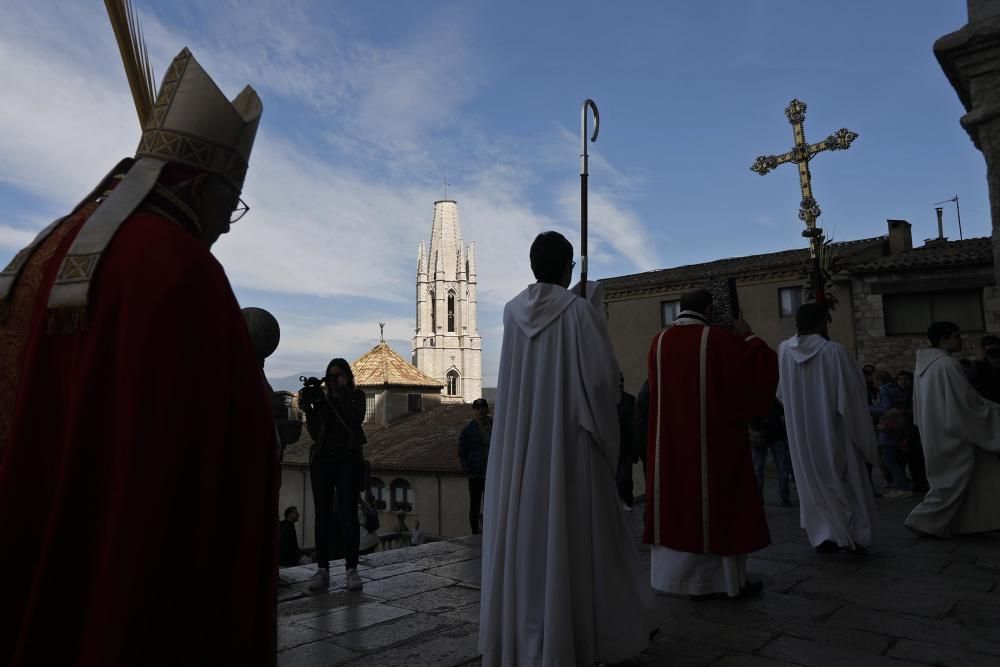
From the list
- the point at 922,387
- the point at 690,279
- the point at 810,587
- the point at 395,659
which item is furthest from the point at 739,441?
the point at 690,279

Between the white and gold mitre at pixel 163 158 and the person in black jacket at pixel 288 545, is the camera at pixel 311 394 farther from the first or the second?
the white and gold mitre at pixel 163 158

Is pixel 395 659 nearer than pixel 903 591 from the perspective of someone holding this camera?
Yes

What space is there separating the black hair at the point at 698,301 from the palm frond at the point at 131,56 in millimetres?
3302

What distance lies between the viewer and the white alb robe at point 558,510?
9.31 ft

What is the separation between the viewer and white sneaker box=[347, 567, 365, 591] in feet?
15.8

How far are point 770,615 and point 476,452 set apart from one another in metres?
4.83

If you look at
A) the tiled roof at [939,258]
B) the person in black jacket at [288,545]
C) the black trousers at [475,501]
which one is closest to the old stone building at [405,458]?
the tiled roof at [939,258]

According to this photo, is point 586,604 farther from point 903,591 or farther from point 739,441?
point 903,591

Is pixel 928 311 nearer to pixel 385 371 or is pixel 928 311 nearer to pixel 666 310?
pixel 666 310

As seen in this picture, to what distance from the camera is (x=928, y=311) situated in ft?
67.1

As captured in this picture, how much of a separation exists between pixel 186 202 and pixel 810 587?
4391 millimetres

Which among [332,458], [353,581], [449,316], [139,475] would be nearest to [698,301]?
[332,458]

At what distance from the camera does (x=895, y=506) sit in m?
8.52

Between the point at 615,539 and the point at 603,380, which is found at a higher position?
the point at 603,380
